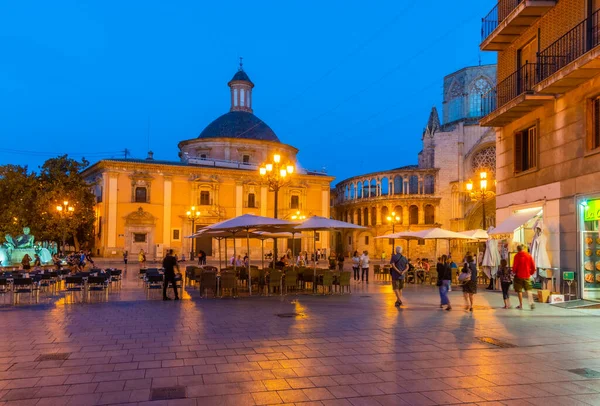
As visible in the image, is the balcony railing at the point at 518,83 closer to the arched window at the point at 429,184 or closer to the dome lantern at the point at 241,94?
the arched window at the point at 429,184

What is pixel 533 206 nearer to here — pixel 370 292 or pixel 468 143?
pixel 370 292

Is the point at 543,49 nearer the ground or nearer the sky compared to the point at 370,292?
nearer the sky

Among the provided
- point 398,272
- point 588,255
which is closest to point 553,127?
point 588,255

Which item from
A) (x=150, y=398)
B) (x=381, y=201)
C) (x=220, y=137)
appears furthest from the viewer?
(x=381, y=201)

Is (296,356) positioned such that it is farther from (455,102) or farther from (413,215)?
(455,102)

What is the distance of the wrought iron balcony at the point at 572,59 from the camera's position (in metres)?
12.4

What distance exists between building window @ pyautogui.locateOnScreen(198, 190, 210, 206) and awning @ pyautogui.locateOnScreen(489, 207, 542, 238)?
3500 centimetres

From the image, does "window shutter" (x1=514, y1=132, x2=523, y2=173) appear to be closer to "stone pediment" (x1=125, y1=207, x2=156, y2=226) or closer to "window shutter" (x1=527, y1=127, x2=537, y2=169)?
"window shutter" (x1=527, y1=127, x2=537, y2=169)

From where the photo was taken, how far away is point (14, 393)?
5852mm

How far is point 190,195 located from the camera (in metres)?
48.7

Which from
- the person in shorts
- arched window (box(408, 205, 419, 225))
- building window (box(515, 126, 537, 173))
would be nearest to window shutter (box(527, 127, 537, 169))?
building window (box(515, 126, 537, 173))

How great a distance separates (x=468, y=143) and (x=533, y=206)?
40.6 meters

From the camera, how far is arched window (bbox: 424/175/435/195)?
57.9 m

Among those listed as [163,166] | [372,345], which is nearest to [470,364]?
[372,345]
